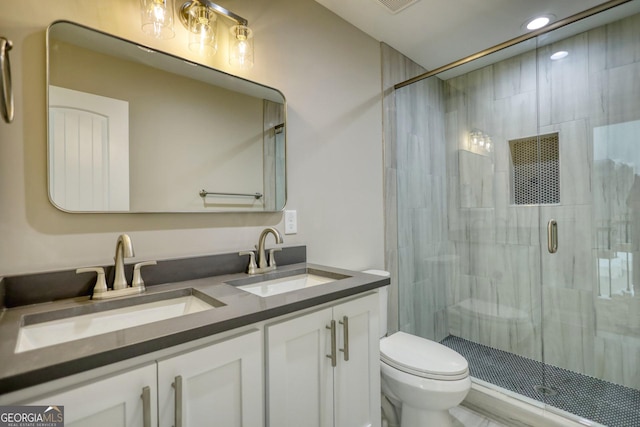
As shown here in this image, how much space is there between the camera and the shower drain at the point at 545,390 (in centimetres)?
190

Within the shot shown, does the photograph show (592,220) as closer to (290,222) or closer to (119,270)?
(290,222)

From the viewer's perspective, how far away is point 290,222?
1631 mm

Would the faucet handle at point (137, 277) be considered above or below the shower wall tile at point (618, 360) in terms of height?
above

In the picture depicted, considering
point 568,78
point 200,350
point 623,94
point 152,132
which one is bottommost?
point 200,350

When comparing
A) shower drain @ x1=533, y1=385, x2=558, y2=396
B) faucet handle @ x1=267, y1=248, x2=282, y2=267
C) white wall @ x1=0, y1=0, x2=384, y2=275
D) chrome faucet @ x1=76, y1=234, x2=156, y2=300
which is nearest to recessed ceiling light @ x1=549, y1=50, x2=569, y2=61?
white wall @ x1=0, y1=0, x2=384, y2=275

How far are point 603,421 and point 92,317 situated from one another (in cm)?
248

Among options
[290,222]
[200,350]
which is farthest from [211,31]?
[200,350]

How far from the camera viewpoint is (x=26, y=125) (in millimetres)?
973

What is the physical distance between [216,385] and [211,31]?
137 cm

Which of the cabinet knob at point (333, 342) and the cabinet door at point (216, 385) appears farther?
the cabinet knob at point (333, 342)

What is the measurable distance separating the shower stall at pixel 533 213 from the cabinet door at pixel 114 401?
5.87 feet

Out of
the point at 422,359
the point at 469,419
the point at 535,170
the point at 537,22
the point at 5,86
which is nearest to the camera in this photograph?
the point at 5,86

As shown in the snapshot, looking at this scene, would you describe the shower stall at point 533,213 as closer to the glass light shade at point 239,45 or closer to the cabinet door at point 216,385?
the glass light shade at point 239,45

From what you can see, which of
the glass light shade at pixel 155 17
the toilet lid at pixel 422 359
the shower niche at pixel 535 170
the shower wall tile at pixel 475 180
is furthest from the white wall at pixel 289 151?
the shower niche at pixel 535 170
